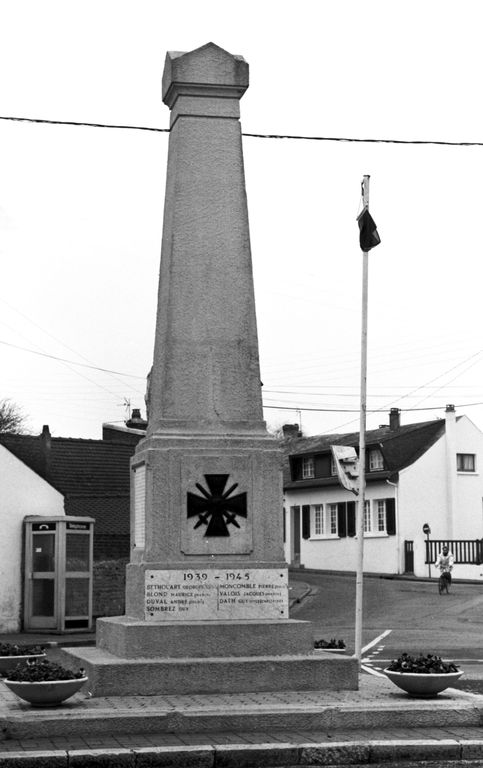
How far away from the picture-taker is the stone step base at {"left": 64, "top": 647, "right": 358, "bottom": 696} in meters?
11.4

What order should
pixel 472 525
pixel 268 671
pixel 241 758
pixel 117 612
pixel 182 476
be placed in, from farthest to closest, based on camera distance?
pixel 472 525 < pixel 117 612 < pixel 182 476 < pixel 268 671 < pixel 241 758

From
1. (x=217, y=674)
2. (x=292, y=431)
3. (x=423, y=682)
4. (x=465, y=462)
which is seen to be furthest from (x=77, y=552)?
(x=292, y=431)

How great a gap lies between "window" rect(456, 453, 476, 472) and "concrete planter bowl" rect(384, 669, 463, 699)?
1742 inches

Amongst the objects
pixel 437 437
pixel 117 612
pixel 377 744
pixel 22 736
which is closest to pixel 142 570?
pixel 22 736

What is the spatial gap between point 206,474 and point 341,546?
4375cm

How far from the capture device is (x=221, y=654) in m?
12.1

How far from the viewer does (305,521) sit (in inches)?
2351

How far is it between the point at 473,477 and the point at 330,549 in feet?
23.8

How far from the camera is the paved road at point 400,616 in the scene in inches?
945

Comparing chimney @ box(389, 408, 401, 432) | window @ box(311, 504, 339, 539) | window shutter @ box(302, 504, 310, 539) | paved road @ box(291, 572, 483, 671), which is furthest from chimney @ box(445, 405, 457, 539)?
window shutter @ box(302, 504, 310, 539)

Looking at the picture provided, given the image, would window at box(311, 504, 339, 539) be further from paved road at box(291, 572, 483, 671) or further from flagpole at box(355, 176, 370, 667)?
flagpole at box(355, 176, 370, 667)

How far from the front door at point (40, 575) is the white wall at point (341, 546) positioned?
2586 centimetres

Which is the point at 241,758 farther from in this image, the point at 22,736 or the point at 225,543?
the point at 225,543

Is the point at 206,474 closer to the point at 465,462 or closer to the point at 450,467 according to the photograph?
the point at 450,467
